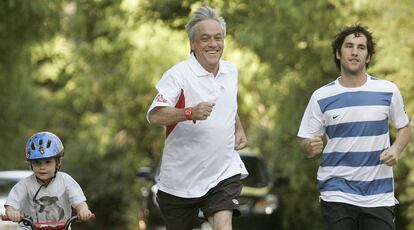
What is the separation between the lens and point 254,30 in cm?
1658

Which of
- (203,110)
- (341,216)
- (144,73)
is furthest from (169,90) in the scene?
(144,73)

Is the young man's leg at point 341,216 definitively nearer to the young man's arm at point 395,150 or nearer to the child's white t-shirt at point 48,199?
the young man's arm at point 395,150

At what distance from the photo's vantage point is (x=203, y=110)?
326 inches

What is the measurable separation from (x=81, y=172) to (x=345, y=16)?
51.4 feet

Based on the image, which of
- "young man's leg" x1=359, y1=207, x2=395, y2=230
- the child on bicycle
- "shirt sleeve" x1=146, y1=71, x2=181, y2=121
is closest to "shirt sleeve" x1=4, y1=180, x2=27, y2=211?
the child on bicycle

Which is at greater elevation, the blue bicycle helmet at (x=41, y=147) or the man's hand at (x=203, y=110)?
the man's hand at (x=203, y=110)

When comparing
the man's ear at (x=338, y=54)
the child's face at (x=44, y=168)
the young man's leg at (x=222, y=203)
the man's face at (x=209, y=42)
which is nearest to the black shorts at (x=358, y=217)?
the young man's leg at (x=222, y=203)

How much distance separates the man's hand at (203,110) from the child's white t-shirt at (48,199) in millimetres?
1052

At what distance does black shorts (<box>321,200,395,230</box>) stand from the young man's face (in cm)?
101

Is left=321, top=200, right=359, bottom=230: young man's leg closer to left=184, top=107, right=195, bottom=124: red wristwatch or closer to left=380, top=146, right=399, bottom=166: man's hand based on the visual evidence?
left=380, top=146, right=399, bottom=166: man's hand

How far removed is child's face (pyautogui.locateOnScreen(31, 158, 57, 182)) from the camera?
337 inches

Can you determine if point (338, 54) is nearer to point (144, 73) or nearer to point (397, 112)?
point (397, 112)

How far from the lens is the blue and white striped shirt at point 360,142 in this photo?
8664mm

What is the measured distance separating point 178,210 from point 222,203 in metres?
0.39
